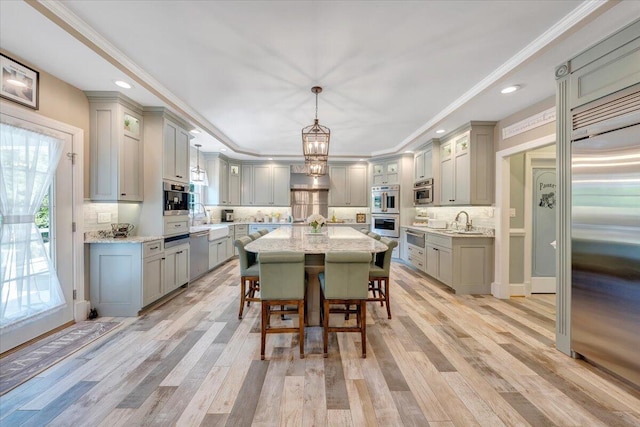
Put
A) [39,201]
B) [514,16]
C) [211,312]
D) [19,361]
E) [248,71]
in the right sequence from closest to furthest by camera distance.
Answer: [514,16] → [19,361] → [39,201] → [248,71] → [211,312]

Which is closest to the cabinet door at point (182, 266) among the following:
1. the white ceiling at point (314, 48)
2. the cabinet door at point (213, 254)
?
the cabinet door at point (213, 254)

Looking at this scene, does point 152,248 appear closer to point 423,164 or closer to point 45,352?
point 45,352

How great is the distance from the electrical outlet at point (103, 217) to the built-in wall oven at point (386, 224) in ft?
17.6

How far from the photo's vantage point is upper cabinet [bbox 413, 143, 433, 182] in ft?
18.0

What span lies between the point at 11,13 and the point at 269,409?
3.25m

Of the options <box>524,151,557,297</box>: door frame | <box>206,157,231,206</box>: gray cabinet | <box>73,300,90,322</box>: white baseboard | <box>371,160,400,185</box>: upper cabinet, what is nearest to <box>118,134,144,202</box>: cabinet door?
<box>73,300,90,322</box>: white baseboard

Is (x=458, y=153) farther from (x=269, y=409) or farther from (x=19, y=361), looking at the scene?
(x=19, y=361)

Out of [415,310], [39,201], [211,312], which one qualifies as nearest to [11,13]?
[39,201]

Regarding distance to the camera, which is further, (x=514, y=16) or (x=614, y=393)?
(x=514, y=16)

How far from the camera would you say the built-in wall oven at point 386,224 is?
6473 mm

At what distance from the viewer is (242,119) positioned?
4461 millimetres

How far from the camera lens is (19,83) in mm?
2453

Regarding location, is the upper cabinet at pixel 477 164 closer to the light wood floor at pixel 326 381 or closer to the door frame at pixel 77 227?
the light wood floor at pixel 326 381

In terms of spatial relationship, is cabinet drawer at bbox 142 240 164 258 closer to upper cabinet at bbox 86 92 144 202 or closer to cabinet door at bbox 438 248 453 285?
upper cabinet at bbox 86 92 144 202
